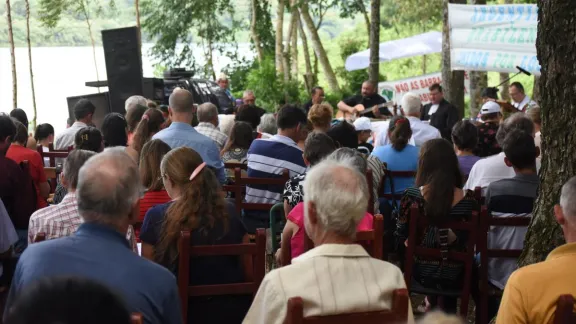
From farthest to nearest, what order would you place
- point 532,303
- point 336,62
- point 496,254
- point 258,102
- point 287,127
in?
point 336,62 < point 258,102 < point 287,127 < point 496,254 < point 532,303

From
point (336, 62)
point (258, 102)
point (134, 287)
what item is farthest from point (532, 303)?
point (336, 62)

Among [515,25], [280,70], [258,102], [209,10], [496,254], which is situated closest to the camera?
[496,254]

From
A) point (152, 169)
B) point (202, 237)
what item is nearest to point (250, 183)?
point (152, 169)

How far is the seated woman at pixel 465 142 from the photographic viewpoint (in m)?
6.77

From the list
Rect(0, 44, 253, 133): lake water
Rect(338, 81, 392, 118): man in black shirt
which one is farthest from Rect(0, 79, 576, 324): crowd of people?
Rect(0, 44, 253, 133): lake water

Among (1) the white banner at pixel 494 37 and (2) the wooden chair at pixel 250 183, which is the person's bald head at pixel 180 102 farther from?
(1) the white banner at pixel 494 37

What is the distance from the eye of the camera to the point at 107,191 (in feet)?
9.45

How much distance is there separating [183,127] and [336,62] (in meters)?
41.4

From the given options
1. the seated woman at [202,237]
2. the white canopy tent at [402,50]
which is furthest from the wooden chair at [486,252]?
the white canopy tent at [402,50]

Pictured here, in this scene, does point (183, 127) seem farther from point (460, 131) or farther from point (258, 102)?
point (258, 102)

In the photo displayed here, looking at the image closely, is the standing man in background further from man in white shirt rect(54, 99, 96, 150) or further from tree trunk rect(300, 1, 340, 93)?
tree trunk rect(300, 1, 340, 93)

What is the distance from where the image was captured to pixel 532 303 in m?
3.13

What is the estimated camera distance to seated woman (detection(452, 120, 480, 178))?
A: 22.2 ft

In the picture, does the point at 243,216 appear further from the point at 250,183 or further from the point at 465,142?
the point at 465,142
